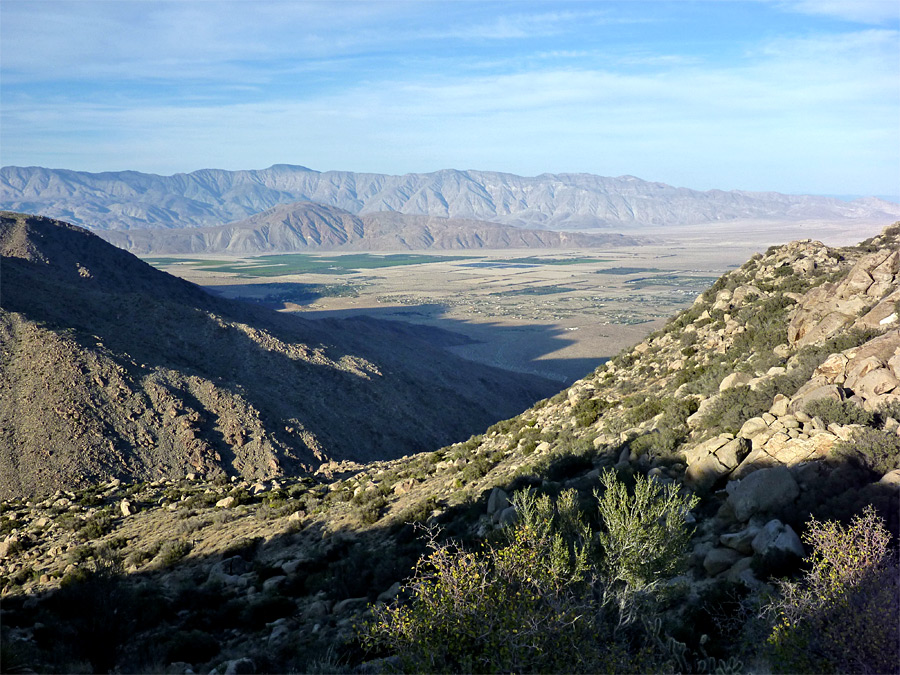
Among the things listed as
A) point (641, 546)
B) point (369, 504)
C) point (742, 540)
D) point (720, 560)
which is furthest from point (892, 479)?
point (369, 504)

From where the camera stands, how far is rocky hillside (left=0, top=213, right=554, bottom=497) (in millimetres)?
24641

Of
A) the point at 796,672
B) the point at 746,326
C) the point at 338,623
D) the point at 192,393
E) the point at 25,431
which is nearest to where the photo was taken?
the point at 796,672

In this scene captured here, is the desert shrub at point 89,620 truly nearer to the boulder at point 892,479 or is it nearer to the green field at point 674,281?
the boulder at point 892,479

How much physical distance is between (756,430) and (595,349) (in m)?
55.9

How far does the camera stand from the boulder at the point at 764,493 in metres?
8.98

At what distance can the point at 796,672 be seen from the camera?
5559 mm

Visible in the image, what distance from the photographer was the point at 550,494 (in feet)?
40.6

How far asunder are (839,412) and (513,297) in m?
108

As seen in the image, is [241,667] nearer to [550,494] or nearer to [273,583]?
[273,583]

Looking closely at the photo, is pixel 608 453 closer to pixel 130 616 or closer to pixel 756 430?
pixel 756 430

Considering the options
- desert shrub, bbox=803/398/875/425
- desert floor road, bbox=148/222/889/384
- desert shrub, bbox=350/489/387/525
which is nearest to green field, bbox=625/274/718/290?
desert floor road, bbox=148/222/889/384

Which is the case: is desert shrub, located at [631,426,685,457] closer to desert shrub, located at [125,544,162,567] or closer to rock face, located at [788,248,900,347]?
rock face, located at [788,248,900,347]

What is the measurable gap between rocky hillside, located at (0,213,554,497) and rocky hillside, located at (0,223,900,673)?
3385 mm

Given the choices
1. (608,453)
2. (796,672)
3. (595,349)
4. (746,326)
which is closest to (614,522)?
(796,672)
